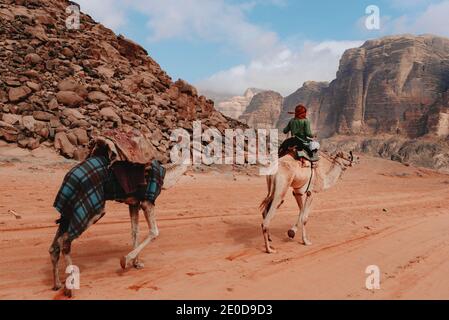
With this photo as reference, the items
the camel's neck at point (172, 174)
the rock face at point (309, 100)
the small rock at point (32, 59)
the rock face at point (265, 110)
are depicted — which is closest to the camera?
the camel's neck at point (172, 174)

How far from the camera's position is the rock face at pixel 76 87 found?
17828 mm

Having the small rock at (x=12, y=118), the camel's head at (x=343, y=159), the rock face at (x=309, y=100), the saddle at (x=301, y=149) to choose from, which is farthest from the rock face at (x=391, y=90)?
the small rock at (x=12, y=118)

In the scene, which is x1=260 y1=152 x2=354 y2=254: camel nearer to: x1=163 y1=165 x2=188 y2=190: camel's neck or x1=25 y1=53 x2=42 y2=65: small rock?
x1=163 y1=165 x2=188 y2=190: camel's neck

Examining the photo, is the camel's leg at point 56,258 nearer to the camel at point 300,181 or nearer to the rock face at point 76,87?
the camel at point 300,181

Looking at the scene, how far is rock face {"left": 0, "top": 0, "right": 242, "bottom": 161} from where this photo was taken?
1783 centimetres

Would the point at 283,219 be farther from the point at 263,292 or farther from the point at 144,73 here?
the point at 144,73

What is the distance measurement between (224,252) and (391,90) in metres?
102

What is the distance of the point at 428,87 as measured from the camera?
92.6 meters

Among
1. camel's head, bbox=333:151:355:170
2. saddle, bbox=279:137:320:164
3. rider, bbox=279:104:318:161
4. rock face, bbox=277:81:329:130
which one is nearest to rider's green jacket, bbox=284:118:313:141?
rider, bbox=279:104:318:161

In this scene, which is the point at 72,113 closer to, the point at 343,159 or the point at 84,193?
the point at 343,159

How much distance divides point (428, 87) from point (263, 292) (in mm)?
102153

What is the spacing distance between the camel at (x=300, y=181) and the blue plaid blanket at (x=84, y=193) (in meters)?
3.63

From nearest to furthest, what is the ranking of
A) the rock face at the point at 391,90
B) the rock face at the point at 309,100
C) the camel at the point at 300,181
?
the camel at the point at 300,181
the rock face at the point at 391,90
the rock face at the point at 309,100
